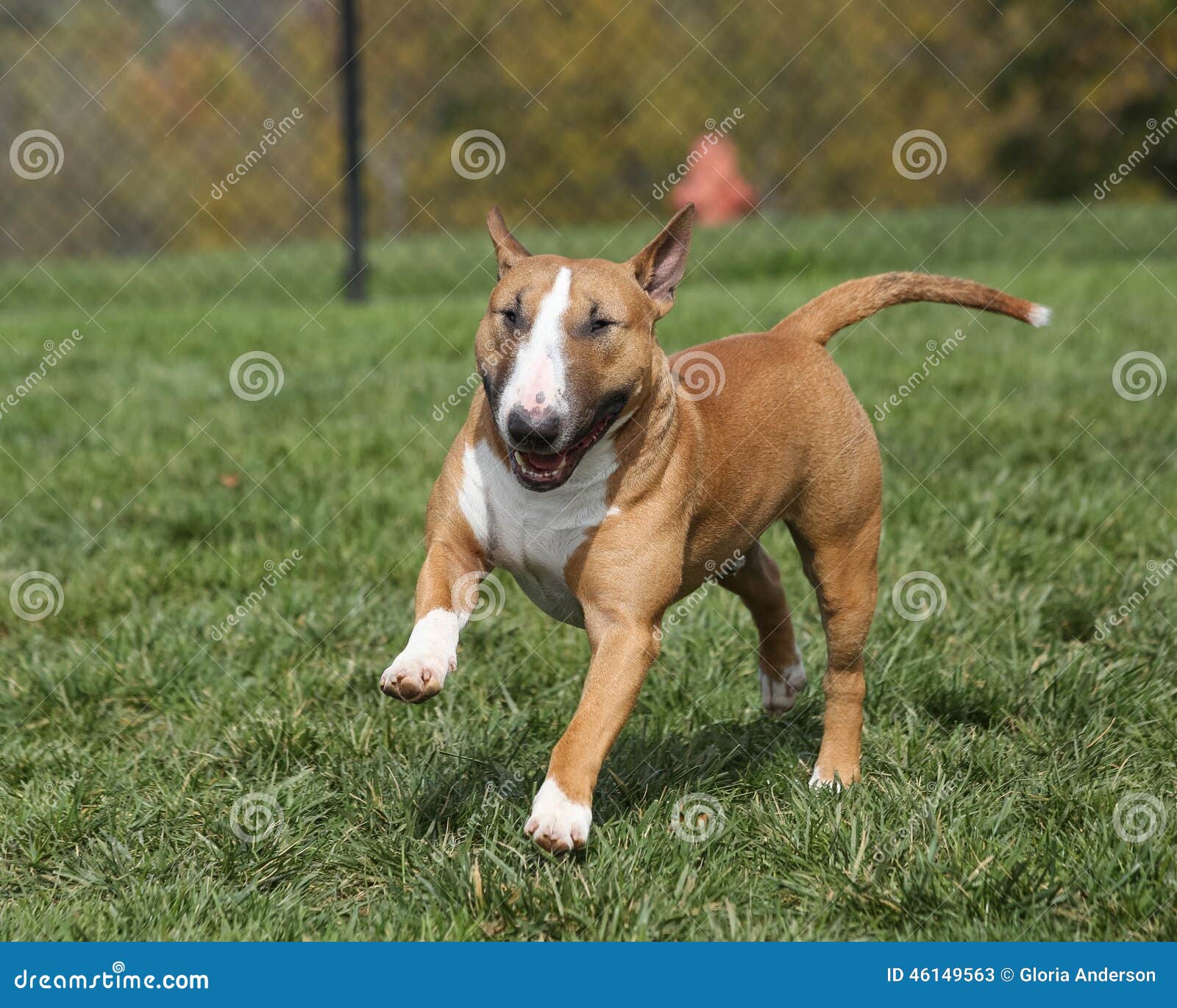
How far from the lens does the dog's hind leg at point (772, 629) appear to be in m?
3.92

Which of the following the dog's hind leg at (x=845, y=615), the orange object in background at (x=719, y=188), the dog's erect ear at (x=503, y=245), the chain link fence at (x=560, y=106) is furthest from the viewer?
the orange object in background at (x=719, y=188)

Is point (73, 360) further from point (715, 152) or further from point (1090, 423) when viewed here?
point (715, 152)

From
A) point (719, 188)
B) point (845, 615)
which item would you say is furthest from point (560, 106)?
point (845, 615)

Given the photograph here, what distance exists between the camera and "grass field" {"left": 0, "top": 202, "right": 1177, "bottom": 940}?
2.85 metres

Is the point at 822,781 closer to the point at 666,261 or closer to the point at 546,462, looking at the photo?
the point at 546,462

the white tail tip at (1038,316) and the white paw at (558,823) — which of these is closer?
the white paw at (558,823)

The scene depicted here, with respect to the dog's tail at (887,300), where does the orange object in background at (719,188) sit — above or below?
above

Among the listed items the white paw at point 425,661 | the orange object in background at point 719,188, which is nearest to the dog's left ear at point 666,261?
the white paw at point 425,661

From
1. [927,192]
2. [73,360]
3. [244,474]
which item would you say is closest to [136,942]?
[244,474]

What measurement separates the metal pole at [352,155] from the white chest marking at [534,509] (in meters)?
7.67

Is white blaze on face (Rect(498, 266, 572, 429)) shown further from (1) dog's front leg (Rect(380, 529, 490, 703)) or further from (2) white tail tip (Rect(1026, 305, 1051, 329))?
(2) white tail tip (Rect(1026, 305, 1051, 329))

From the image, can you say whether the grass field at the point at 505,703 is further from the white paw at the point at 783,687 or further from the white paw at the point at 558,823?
the white paw at the point at 558,823

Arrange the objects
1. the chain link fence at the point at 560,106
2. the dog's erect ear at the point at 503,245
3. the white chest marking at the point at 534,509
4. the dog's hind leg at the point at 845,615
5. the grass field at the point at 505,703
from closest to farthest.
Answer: the grass field at the point at 505,703 → the white chest marking at the point at 534,509 → the dog's erect ear at the point at 503,245 → the dog's hind leg at the point at 845,615 → the chain link fence at the point at 560,106

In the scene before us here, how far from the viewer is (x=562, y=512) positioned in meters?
2.98
